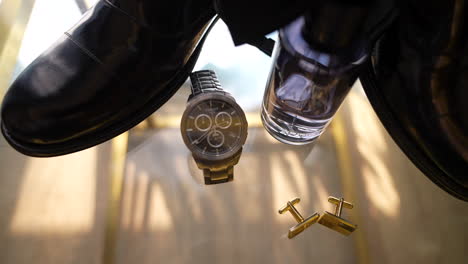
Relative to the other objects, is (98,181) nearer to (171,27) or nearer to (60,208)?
(60,208)

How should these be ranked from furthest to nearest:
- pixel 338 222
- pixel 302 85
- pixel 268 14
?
1. pixel 338 222
2. pixel 302 85
3. pixel 268 14

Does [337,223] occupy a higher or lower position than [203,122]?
lower

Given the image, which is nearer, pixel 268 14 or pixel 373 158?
pixel 268 14

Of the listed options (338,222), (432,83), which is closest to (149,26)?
(432,83)

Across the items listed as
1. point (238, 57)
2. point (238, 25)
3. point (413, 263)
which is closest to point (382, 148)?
point (413, 263)

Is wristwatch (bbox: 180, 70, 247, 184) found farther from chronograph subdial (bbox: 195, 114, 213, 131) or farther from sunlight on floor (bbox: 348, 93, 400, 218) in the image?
sunlight on floor (bbox: 348, 93, 400, 218)

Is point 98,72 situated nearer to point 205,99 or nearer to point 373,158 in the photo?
point 205,99

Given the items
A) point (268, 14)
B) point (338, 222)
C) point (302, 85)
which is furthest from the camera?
point (338, 222)
